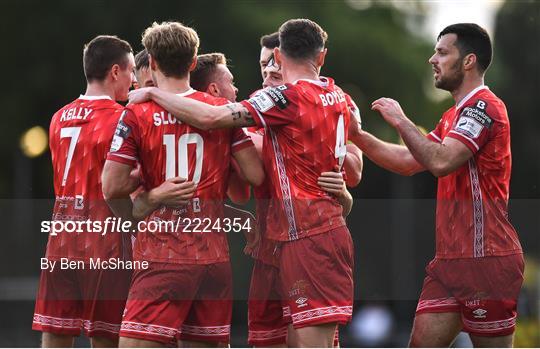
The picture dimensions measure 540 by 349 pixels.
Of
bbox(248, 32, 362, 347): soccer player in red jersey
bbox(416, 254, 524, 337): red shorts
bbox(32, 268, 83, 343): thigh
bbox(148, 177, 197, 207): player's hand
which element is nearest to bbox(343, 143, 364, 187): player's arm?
bbox(248, 32, 362, 347): soccer player in red jersey

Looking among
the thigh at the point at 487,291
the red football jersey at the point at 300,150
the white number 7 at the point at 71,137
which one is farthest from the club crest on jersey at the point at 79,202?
the thigh at the point at 487,291

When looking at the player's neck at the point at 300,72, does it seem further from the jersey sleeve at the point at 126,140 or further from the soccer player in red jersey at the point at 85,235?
the soccer player in red jersey at the point at 85,235

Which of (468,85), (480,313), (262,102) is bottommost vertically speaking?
(480,313)

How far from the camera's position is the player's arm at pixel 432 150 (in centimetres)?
850

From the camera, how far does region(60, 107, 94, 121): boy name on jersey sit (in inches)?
345

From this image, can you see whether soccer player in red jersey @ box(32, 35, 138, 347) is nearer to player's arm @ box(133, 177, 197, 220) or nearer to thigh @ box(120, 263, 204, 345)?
player's arm @ box(133, 177, 197, 220)

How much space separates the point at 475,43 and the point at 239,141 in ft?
6.96

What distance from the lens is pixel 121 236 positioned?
29.0 ft

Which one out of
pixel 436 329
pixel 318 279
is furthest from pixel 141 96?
pixel 436 329

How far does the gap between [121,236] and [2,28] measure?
1948 cm

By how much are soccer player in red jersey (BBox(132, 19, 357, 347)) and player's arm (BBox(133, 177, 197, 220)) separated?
488mm

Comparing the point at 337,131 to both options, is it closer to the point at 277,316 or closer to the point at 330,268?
the point at 330,268

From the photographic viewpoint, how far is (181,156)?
7.95 m

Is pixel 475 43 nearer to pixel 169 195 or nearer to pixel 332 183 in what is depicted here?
pixel 332 183
